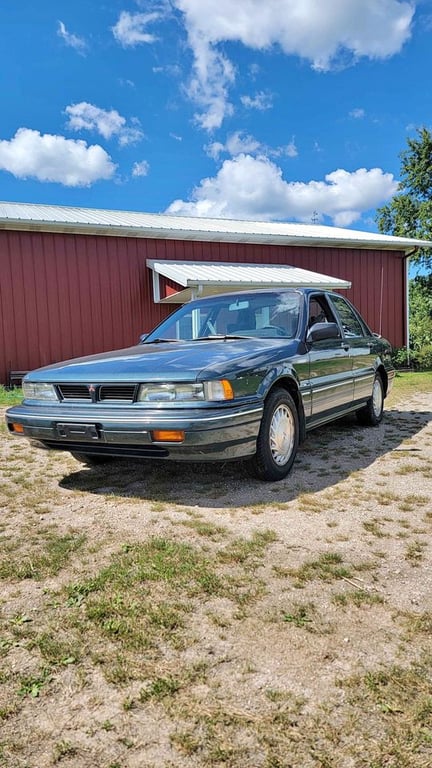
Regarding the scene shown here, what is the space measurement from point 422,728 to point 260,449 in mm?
2263

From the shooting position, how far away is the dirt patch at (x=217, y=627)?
4.70 feet

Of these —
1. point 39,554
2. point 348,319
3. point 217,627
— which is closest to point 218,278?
point 348,319

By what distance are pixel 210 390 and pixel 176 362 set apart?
14.5 inches

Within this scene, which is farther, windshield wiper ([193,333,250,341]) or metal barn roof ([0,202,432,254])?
metal barn roof ([0,202,432,254])

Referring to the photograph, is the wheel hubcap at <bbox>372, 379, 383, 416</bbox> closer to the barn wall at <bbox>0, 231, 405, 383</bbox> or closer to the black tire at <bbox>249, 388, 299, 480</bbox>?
the black tire at <bbox>249, 388, 299, 480</bbox>

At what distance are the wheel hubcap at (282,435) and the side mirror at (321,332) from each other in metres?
0.77

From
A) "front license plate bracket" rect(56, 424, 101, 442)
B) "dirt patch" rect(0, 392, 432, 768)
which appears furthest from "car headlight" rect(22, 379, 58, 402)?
"dirt patch" rect(0, 392, 432, 768)

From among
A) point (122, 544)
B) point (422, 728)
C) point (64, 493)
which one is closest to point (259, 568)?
point (122, 544)

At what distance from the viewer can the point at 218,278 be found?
33.9 feet

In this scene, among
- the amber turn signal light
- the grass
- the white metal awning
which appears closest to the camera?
the grass

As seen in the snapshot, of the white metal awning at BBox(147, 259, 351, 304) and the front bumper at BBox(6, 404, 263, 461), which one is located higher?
the white metal awning at BBox(147, 259, 351, 304)

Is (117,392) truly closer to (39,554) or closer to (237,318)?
(39,554)

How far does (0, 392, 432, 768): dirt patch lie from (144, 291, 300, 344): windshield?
148 cm

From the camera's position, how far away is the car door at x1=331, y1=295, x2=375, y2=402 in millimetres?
5387
